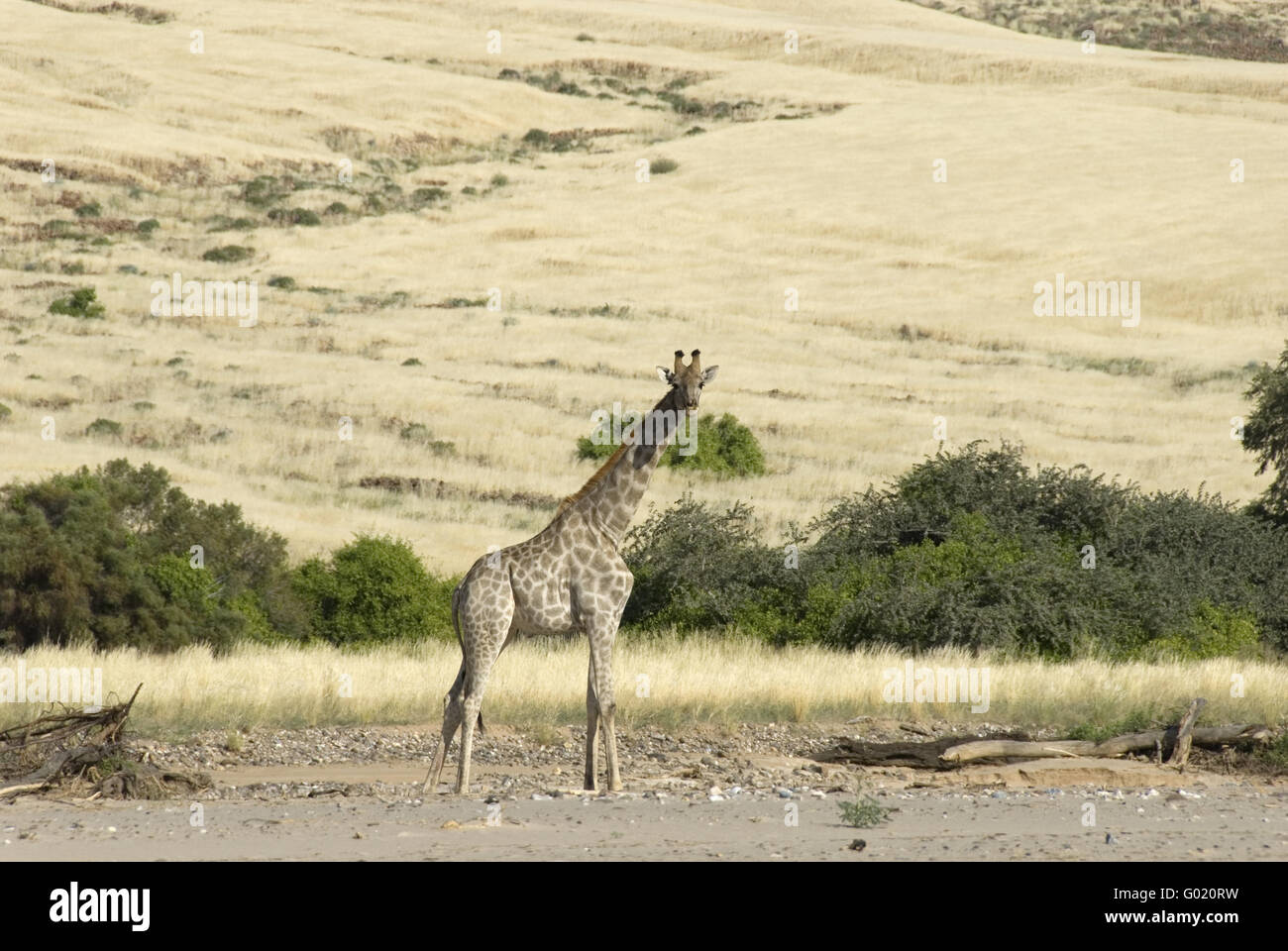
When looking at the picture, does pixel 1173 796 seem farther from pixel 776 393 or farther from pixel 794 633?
pixel 776 393

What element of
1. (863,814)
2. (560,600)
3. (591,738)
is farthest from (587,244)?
(863,814)

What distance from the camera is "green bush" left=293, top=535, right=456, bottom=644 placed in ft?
79.4

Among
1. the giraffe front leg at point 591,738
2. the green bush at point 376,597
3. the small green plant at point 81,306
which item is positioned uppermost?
the small green plant at point 81,306

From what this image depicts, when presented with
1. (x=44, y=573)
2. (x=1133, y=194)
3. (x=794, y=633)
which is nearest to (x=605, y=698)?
(x=794, y=633)

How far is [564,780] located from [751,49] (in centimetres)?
12206

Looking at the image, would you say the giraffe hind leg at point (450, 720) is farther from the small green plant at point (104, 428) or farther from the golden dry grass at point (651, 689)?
the small green plant at point (104, 428)

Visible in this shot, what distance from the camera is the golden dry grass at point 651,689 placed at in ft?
53.1

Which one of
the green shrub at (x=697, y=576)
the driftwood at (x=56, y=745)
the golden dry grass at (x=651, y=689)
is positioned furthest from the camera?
the green shrub at (x=697, y=576)

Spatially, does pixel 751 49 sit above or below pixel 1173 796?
above

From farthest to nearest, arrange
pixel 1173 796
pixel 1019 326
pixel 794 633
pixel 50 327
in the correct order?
pixel 1019 326 < pixel 50 327 < pixel 794 633 < pixel 1173 796

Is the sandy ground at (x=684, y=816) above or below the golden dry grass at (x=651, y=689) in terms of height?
above

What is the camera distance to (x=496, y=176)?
295 feet

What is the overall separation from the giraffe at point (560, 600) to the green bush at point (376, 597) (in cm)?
1088

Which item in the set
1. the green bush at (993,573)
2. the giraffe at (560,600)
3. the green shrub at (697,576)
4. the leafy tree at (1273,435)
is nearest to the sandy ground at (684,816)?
the giraffe at (560,600)
